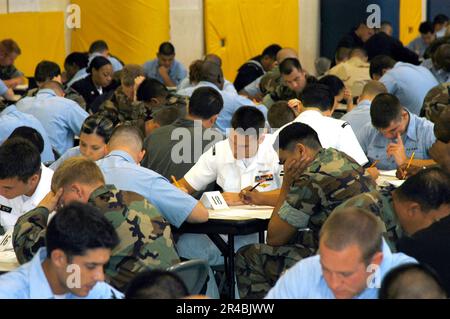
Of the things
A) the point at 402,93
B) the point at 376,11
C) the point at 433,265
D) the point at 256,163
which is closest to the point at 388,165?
the point at 256,163

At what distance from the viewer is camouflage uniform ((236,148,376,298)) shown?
4.45 meters

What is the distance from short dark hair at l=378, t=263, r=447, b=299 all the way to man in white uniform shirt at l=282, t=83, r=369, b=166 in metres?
3.25

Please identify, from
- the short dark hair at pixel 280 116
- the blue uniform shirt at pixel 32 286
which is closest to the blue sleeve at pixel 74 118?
the short dark hair at pixel 280 116

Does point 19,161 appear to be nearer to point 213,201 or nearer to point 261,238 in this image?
point 213,201

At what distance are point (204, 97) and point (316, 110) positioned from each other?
790 millimetres

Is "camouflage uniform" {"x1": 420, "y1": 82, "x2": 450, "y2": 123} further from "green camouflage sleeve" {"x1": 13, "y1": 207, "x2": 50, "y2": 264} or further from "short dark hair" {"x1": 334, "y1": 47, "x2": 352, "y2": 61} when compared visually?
"green camouflage sleeve" {"x1": 13, "y1": 207, "x2": 50, "y2": 264}

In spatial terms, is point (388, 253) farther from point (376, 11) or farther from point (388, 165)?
point (376, 11)

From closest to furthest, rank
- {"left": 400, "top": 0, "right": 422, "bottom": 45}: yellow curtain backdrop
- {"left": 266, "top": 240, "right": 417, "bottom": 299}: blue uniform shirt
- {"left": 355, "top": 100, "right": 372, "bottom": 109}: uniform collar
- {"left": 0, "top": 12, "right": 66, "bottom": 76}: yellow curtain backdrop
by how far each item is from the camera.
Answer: {"left": 266, "top": 240, "right": 417, "bottom": 299}: blue uniform shirt
{"left": 355, "top": 100, "right": 372, "bottom": 109}: uniform collar
{"left": 0, "top": 12, "right": 66, "bottom": 76}: yellow curtain backdrop
{"left": 400, "top": 0, "right": 422, "bottom": 45}: yellow curtain backdrop

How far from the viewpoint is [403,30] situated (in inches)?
621

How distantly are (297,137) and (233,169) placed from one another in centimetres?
109

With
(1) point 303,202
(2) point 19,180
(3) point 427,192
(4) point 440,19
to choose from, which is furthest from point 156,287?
(4) point 440,19

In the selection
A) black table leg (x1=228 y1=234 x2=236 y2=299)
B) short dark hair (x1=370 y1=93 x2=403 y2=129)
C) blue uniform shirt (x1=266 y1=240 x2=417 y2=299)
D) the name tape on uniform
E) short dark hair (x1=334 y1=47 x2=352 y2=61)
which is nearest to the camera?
blue uniform shirt (x1=266 y1=240 x2=417 y2=299)

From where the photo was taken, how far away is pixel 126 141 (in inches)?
202

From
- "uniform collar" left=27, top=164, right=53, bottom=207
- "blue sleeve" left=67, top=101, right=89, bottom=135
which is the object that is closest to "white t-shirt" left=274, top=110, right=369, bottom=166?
"uniform collar" left=27, top=164, right=53, bottom=207
